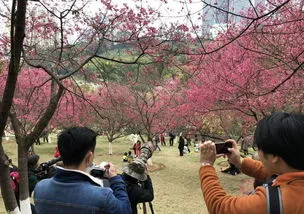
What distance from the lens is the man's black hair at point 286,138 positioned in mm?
1404

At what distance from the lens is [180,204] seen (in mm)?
10047

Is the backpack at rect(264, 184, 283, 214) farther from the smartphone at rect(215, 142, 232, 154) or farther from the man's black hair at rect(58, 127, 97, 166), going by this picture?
the man's black hair at rect(58, 127, 97, 166)

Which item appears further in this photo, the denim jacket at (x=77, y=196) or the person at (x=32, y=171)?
the person at (x=32, y=171)

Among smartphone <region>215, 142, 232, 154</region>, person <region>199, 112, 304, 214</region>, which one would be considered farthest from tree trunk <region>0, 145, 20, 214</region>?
person <region>199, 112, 304, 214</region>

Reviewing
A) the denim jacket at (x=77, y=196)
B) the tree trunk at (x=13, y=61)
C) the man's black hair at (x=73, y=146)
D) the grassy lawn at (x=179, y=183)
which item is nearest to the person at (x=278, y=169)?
the denim jacket at (x=77, y=196)

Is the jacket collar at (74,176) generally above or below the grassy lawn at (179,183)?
above

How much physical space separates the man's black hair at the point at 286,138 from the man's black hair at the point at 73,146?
38.5 inches

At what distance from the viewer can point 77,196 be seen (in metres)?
1.84

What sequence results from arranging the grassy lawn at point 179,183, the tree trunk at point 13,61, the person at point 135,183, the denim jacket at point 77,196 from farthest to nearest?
the grassy lawn at point 179,183 → the person at point 135,183 → the tree trunk at point 13,61 → the denim jacket at point 77,196

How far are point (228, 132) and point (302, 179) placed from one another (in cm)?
1616

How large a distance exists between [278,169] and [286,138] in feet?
0.47

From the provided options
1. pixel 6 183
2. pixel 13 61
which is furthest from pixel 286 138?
pixel 6 183

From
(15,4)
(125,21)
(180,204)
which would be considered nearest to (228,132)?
(180,204)

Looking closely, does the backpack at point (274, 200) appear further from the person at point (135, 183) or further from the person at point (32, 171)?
the person at point (32, 171)
